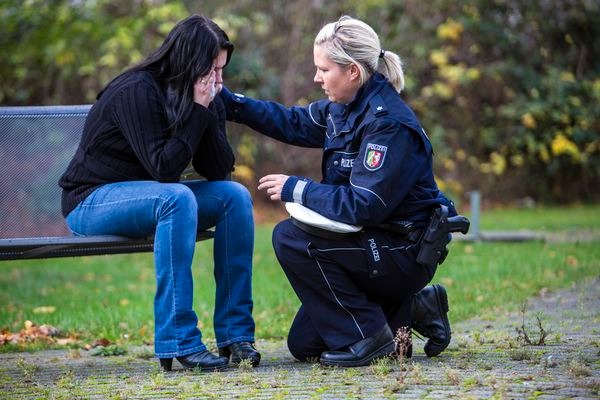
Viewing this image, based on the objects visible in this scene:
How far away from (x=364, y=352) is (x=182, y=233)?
934mm

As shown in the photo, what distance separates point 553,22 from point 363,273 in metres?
12.0

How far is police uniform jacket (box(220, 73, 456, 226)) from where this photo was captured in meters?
4.14

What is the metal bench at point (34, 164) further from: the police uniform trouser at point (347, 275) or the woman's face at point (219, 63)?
the police uniform trouser at point (347, 275)

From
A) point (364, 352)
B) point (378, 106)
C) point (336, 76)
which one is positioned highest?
point (336, 76)

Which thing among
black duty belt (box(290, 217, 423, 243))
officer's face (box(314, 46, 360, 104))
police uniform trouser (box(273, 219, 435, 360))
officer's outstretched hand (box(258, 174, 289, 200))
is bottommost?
police uniform trouser (box(273, 219, 435, 360))

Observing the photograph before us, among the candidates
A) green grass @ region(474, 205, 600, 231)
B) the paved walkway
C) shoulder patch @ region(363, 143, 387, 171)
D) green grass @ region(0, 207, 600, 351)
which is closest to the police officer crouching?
shoulder patch @ region(363, 143, 387, 171)

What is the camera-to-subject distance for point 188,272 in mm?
4352

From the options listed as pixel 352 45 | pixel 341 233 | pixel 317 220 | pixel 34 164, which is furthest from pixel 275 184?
pixel 34 164

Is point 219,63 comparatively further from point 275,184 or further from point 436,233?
point 436,233

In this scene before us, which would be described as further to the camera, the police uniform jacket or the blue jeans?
the blue jeans

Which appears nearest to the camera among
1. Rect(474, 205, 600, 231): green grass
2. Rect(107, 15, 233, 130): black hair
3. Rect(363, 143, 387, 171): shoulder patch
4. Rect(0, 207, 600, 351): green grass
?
Rect(363, 143, 387, 171): shoulder patch

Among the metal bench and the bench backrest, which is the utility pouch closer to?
the metal bench

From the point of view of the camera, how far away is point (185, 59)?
14.6 feet

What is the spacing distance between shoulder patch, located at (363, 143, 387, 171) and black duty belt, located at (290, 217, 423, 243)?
0.31 meters
